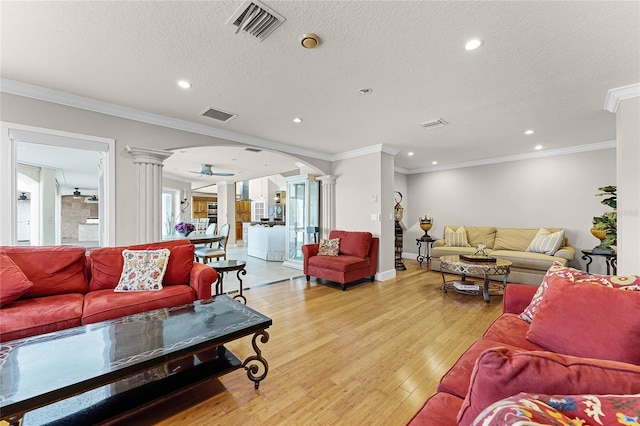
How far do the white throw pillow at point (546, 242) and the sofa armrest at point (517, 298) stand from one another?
353cm

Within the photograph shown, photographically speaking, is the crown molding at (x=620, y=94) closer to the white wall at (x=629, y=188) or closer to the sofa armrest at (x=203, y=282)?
the white wall at (x=629, y=188)

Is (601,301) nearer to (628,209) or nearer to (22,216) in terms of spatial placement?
(628,209)

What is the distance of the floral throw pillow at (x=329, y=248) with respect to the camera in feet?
16.1

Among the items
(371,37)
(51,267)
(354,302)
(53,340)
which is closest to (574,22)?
(371,37)

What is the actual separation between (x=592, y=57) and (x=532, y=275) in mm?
3561

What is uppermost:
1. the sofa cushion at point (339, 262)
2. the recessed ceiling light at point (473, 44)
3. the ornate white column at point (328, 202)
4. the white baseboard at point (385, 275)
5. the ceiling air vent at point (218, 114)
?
the ceiling air vent at point (218, 114)

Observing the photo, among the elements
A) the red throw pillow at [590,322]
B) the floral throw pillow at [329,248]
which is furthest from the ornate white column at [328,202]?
the red throw pillow at [590,322]

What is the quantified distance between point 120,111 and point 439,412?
404cm

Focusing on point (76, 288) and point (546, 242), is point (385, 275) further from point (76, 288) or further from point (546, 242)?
point (76, 288)

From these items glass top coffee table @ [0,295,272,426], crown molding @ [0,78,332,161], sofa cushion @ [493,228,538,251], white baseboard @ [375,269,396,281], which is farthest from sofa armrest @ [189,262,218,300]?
sofa cushion @ [493,228,538,251]

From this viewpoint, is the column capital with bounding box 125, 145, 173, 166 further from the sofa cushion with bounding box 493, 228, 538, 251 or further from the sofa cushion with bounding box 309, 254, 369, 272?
the sofa cushion with bounding box 493, 228, 538, 251

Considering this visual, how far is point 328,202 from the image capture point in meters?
5.72

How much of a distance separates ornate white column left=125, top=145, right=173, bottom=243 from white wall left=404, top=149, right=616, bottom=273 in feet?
19.8

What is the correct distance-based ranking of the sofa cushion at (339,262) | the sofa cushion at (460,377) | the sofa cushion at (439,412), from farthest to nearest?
the sofa cushion at (339,262) < the sofa cushion at (460,377) < the sofa cushion at (439,412)
